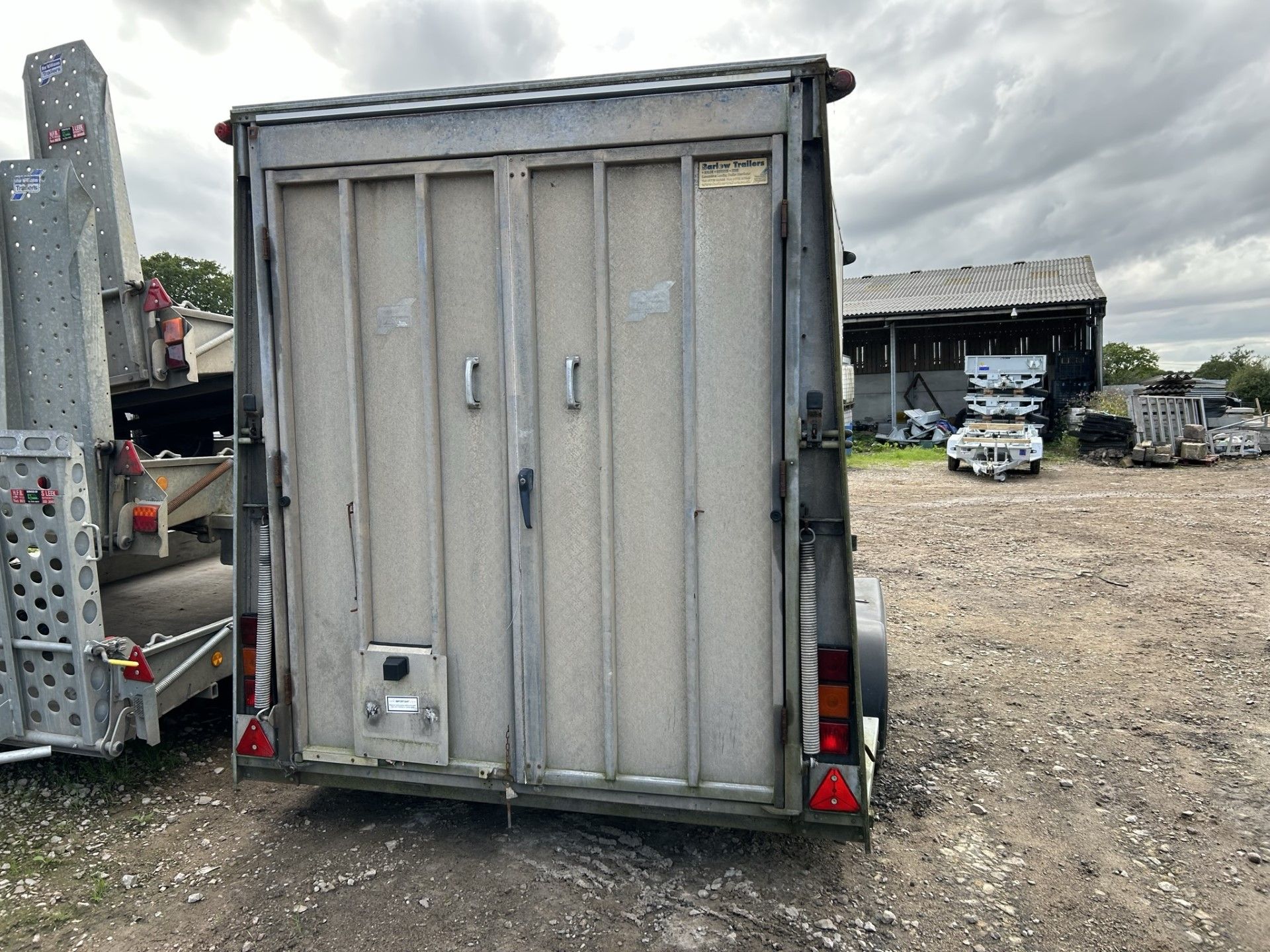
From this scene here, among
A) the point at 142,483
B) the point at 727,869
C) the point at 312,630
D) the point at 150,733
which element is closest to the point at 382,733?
the point at 312,630

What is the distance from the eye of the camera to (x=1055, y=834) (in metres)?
3.31

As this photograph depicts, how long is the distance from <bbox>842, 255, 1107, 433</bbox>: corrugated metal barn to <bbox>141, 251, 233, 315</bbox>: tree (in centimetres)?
2551

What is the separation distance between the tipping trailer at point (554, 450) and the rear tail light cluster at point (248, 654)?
0.5 inches

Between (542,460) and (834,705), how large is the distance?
54.4 inches

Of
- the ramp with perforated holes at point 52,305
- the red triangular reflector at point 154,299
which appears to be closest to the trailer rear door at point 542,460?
the ramp with perforated holes at point 52,305

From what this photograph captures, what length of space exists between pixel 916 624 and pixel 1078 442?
14.7 m

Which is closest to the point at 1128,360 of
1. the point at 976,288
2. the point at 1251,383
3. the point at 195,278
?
the point at 1251,383

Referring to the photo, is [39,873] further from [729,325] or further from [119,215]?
[729,325]

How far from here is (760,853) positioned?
3053mm

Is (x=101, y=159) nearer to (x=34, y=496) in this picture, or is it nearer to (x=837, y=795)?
(x=34, y=496)

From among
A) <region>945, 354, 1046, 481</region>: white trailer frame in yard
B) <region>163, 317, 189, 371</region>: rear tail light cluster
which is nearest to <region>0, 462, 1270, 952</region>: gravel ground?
<region>163, 317, 189, 371</region>: rear tail light cluster

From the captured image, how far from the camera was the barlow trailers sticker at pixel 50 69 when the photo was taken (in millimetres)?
3783

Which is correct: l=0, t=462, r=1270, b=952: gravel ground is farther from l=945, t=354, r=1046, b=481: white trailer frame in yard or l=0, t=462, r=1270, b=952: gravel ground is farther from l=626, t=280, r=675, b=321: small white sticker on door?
l=945, t=354, r=1046, b=481: white trailer frame in yard

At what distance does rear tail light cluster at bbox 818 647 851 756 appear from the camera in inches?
104
